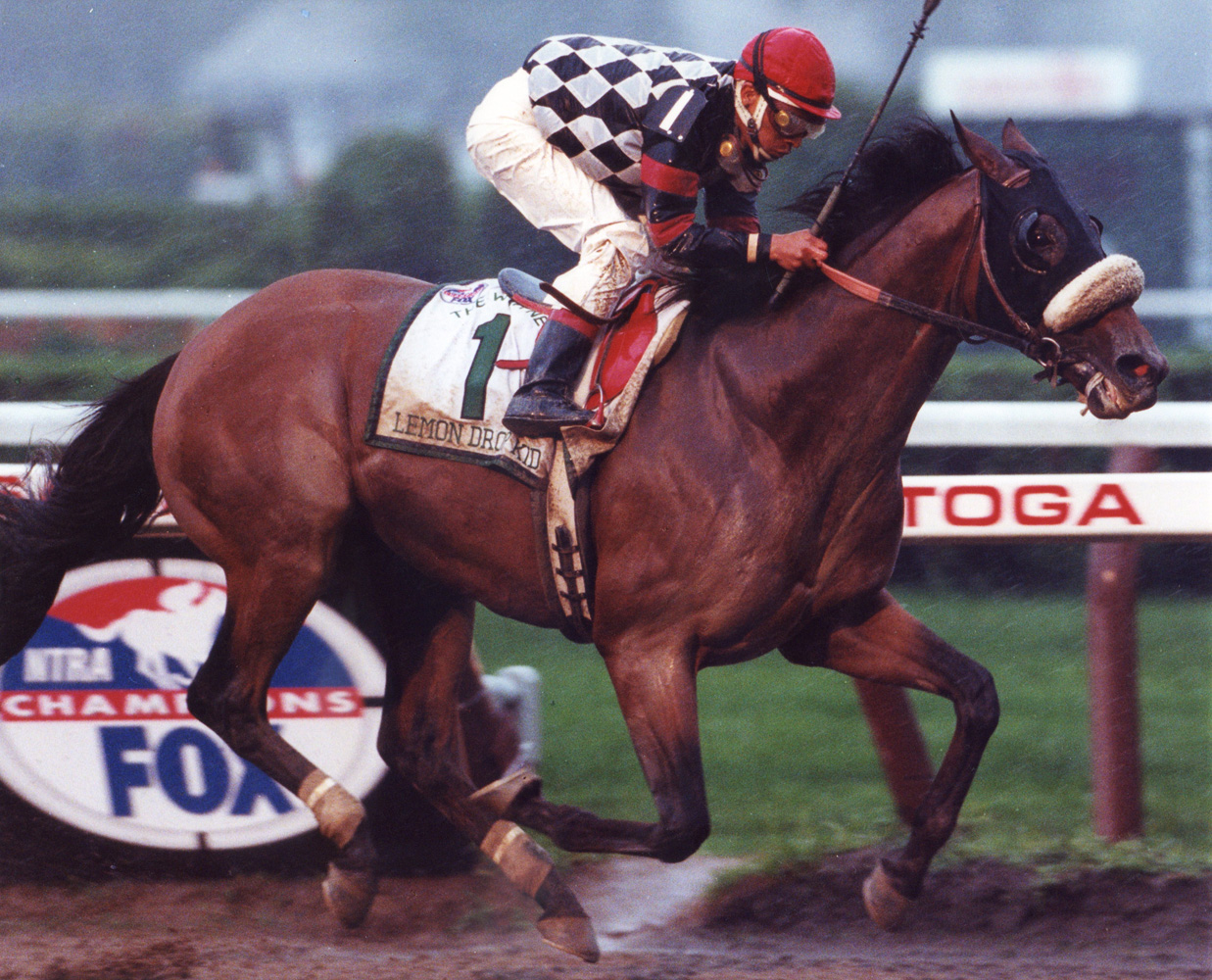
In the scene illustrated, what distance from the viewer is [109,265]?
24.3ft

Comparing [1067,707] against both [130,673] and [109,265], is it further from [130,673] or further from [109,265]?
[109,265]

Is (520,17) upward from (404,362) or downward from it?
upward

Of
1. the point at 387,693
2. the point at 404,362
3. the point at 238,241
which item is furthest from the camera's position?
the point at 238,241

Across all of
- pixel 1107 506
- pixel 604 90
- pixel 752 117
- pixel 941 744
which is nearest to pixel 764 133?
pixel 752 117

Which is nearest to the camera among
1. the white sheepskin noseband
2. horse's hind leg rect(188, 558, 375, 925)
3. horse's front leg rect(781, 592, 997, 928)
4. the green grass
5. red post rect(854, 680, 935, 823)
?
the white sheepskin noseband

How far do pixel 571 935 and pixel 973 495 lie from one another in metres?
1.37

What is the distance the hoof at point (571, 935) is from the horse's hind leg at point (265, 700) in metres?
0.45

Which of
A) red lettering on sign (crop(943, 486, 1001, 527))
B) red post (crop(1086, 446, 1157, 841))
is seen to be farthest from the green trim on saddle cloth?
red post (crop(1086, 446, 1157, 841))

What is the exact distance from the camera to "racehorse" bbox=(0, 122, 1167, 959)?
8.80ft

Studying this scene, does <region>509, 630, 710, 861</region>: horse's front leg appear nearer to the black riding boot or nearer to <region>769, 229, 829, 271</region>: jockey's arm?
the black riding boot

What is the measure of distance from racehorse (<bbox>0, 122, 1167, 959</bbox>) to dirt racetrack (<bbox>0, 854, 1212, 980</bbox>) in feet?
0.55

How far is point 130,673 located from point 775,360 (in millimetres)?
1773

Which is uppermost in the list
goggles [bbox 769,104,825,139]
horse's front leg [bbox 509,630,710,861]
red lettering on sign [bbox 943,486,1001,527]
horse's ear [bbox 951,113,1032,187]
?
goggles [bbox 769,104,825,139]

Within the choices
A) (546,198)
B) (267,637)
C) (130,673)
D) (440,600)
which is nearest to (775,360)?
(546,198)
